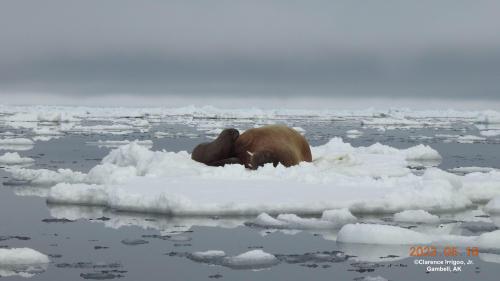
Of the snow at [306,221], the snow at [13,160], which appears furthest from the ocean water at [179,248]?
the snow at [13,160]

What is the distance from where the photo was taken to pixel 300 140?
12312mm

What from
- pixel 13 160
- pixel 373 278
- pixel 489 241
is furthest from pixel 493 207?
pixel 13 160

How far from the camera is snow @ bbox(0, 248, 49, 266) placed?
5562 mm

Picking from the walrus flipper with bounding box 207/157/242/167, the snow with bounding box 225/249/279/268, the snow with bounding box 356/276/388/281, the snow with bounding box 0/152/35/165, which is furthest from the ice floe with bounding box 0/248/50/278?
the snow with bounding box 0/152/35/165

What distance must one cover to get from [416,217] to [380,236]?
1.43 metres

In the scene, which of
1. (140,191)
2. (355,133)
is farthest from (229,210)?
(355,133)

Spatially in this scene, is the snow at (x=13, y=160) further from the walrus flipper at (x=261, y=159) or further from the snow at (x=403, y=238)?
the snow at (x=403, y=238)

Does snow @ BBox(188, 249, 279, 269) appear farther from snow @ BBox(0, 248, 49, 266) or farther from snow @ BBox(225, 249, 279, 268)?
snow @ BBox(0, 248, 49, 266)

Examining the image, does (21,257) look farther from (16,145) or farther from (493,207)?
(16,145)

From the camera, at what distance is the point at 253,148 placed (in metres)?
11.5

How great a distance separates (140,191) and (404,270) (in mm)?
4187

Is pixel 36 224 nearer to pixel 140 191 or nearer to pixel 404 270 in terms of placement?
pixel 140 191

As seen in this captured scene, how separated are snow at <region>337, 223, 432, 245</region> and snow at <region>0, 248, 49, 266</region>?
8.86 feet

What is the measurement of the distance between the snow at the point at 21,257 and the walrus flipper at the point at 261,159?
218 inches
